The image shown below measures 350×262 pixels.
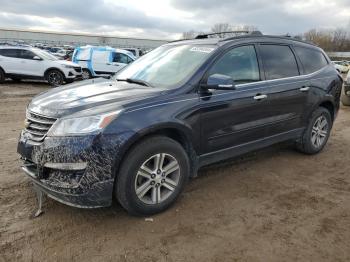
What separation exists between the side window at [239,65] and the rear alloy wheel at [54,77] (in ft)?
40.7

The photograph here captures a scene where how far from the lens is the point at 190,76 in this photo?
150 inches

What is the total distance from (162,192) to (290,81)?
254cm

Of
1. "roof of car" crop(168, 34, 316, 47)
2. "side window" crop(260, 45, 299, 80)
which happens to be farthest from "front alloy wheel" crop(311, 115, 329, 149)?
"roof of car" crop(168, 34, 316, 47)

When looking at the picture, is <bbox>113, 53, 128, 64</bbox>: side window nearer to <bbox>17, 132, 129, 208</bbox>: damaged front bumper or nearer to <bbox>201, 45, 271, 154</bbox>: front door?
<bbox>201, 45, 271, 154</bbox>: front door

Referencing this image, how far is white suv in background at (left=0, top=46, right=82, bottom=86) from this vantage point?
48.6ft

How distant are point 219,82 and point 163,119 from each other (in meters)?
0.76

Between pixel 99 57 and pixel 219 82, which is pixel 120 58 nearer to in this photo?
pixel 99 57

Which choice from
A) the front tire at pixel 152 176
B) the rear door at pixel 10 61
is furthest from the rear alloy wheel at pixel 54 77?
the front tire at pixel 152 176

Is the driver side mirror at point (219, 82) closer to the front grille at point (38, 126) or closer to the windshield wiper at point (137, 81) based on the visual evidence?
the windshield wiper at point (137, 81)

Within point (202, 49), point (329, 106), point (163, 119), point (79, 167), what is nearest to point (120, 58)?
point (329, 106)

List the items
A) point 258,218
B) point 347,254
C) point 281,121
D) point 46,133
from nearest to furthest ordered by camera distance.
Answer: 1. point 347,254
2. point 46,133
3. point 258,218
4. point 281,121

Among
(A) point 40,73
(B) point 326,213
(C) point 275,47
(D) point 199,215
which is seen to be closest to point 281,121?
(C) point 275,47

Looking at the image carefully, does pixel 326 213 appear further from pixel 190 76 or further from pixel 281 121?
pixel 190 76

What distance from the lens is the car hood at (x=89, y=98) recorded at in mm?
3238
